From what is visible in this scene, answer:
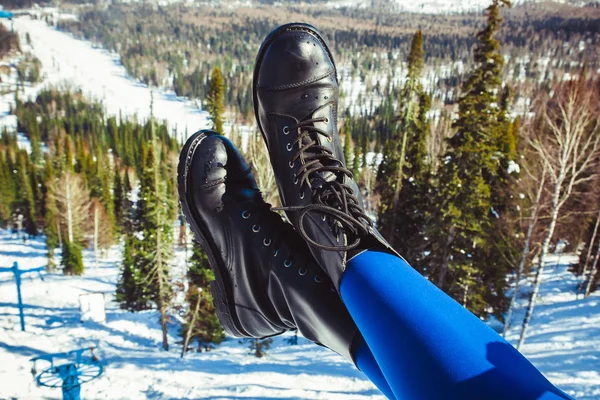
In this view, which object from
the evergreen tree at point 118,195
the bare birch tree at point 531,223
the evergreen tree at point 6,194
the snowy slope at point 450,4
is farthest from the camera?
the evergreen tree at point 118,195

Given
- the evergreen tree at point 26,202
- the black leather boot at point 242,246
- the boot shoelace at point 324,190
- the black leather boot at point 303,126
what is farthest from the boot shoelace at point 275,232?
the evergreen tree at point 26,202

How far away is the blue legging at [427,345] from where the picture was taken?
1185 millimetres

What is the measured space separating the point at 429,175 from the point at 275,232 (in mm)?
14029

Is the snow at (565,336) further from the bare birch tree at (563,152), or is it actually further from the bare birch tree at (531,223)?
the bare birch tree at (563,152)

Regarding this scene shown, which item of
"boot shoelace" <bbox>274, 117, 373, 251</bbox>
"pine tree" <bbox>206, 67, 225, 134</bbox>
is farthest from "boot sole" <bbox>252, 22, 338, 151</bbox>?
"pine tree" <bbox>206, 67, 225, 134</bbox>

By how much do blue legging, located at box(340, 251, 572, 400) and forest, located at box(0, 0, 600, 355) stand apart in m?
7.30

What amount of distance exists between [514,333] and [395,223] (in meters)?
5.80

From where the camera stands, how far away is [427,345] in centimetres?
136

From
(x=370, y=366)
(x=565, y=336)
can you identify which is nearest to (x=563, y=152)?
(x=565, y=336)

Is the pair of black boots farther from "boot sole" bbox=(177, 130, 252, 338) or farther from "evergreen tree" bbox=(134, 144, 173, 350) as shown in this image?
"evergreen tree" bbox=(134, 144, 173, 350)

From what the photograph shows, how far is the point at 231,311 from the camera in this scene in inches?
106

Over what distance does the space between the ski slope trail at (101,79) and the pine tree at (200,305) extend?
262 ft

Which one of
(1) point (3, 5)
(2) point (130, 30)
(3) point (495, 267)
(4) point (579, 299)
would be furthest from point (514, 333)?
(2) point (130, 30)

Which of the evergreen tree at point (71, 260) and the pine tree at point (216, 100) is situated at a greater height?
the pine tree at point (216, 100)
